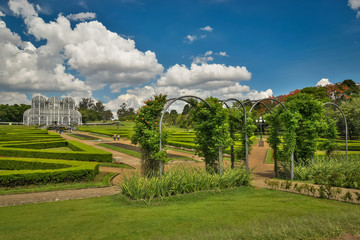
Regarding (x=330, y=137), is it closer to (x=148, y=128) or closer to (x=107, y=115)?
(x=148, y=128)

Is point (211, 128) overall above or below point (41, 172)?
above

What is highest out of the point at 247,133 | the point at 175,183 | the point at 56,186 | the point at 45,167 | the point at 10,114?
the point at 10,114

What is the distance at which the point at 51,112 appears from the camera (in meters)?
80.6

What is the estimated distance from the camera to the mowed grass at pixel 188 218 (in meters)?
4.61

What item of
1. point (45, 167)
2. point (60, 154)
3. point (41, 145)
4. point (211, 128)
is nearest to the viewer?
point (211, 128)

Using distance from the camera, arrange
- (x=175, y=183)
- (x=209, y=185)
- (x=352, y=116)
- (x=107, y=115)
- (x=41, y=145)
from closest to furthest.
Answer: (x=175, y=183), (x=209, y=185), (x=41, y=145), (x=352, y=116), (x=107, y=115)

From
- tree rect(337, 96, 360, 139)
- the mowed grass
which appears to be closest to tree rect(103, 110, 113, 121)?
tree rect(337, 96, 360, 139)

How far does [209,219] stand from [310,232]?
2.32 m

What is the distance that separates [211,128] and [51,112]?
280ft

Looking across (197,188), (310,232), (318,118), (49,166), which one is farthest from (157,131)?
(318,118)

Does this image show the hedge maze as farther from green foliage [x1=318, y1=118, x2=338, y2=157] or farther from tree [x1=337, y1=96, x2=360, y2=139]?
tree [x1=337, y1=96, x2=360, y2=139]

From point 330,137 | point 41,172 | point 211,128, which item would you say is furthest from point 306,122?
point 41,172

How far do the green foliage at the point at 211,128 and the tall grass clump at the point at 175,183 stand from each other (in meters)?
1.08

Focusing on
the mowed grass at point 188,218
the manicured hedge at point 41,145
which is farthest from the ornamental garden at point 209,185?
the manicured hedge at point 41,145
